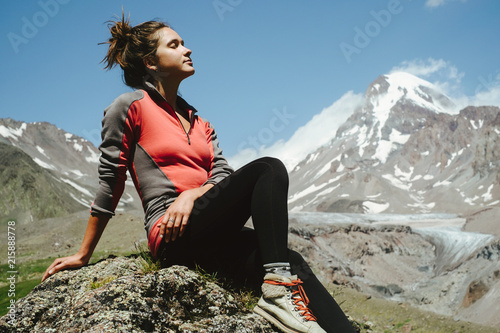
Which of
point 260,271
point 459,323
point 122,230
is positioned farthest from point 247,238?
point 122,230

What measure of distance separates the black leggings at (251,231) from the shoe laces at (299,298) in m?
0.09

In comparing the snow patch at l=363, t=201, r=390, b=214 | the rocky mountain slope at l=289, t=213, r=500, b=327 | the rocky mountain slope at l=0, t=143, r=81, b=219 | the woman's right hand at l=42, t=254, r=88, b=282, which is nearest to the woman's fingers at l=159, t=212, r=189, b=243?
the woman's right hand at l=42, t=254, r=88, b=282

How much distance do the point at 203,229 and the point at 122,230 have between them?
24.2 m

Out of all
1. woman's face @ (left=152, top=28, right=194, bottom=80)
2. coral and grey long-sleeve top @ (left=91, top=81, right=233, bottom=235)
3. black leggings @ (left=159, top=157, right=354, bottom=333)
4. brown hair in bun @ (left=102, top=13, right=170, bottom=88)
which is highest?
brown hair in bun @ (left=102, top=13, right=170, bottom=88)

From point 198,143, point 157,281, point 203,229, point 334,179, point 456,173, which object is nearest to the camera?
point 157,281

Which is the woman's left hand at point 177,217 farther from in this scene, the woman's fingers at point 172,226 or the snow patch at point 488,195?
the snow patch at point 488,195

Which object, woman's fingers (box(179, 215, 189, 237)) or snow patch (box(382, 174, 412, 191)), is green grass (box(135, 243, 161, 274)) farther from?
snow patch (box(382, 174, 412, 191))

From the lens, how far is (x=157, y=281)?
296 cm

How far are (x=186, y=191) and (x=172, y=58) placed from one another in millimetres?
1348

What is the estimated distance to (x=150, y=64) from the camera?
3.90m

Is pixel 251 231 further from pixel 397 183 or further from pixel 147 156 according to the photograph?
pixel 397 183

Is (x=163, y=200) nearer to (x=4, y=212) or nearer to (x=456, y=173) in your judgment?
(x=4, y=212)

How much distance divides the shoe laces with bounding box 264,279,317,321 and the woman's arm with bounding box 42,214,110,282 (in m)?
1.52

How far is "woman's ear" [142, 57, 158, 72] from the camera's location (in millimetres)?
3872
